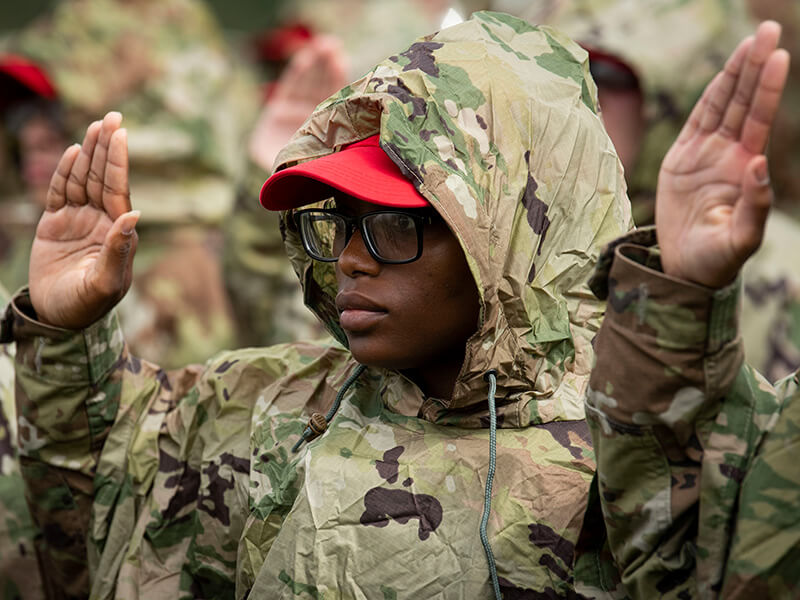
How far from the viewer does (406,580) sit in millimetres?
2432

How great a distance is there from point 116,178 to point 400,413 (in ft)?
2.73

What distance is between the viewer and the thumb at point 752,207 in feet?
6.32

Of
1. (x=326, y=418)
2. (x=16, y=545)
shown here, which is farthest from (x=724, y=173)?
(x=16, y=545)

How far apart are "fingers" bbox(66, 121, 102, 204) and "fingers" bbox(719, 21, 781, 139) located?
4.78 ft

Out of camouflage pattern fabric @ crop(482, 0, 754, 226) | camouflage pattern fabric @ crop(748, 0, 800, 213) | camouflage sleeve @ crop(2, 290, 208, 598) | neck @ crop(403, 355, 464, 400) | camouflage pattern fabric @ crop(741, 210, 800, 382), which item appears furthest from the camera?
camouflage pattern fabric @ crop(748, 0, 800, 213)

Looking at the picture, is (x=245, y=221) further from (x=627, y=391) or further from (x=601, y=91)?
(x=627, y=391)

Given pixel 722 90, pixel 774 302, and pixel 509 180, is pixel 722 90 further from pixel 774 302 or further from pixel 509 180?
pixel 774 302

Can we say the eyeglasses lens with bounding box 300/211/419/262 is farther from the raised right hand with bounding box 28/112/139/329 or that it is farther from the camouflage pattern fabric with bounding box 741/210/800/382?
the camouflage pattern fabric with bounding box 741/210/800/382

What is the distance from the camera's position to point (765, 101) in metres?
1.95

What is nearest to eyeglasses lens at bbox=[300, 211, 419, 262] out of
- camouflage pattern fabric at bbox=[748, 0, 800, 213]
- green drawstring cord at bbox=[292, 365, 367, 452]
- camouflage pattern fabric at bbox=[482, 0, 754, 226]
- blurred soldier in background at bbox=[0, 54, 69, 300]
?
green drawstring cord at bbox=[292, 365, 367, 452]

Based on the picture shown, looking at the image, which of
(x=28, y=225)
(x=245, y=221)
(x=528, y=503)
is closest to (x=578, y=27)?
(x=245, y=221)

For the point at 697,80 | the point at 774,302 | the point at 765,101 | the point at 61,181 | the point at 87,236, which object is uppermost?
the point at 765,101

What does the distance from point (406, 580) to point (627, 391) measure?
0.63 meters

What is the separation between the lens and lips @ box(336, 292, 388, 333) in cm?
252
